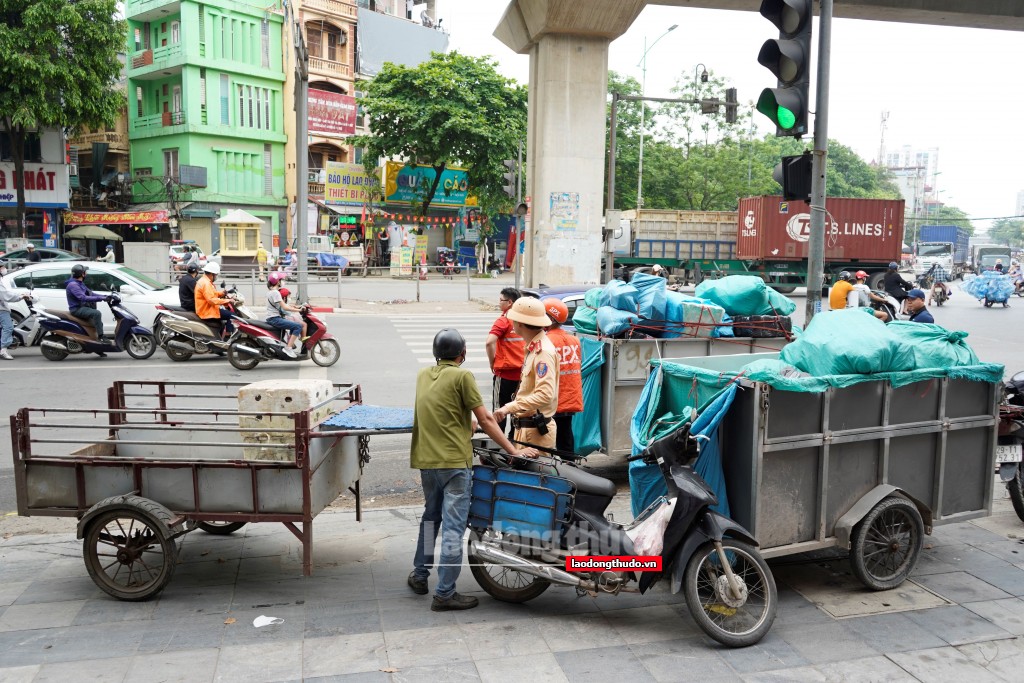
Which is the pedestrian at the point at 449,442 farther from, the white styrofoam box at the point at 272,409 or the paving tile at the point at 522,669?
the white styrofoam box at the point at 272,409

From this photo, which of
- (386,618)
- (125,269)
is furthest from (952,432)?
(125,269)

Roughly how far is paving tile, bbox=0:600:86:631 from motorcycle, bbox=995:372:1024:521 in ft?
19.7

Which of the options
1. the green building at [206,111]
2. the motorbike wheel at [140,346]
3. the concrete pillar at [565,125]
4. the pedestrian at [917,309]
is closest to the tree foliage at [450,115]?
the green building at [206,111]

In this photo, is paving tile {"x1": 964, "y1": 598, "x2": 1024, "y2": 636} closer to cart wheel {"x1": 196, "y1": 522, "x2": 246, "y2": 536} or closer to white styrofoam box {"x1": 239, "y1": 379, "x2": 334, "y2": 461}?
white styrofoam box {"x1": 239, "y1": 379, "x2": 334, "y2": 461}

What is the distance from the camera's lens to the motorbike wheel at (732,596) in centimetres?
427

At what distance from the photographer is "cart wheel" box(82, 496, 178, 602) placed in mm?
4742

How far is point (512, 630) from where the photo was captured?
14.9ft

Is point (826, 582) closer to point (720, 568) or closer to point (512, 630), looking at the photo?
point (720, 568)

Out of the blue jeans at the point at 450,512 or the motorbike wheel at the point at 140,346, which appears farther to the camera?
the motorbike wheel at the point at 140,346

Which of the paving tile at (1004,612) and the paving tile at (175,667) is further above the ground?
the paving tile at (1004,612)

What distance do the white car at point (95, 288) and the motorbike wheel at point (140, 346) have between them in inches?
48.6

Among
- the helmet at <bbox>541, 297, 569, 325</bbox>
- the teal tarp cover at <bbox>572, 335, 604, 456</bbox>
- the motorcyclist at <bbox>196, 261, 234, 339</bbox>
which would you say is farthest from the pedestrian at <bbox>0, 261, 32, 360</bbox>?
the helmet at <bbox>541, 297, 569, 325</bbox>

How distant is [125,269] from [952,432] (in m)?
14.8

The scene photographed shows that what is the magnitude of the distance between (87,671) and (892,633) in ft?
13.5
